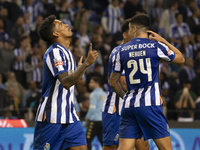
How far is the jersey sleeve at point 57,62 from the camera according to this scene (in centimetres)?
406

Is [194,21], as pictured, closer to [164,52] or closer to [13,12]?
[13,12]

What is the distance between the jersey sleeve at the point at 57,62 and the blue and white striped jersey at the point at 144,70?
85 cm

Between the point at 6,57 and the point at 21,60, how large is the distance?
479 millimetres

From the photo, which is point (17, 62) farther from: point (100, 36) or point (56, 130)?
point (56, 130)

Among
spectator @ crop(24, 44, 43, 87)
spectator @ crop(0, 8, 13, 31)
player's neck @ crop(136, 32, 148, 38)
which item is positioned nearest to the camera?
player's neck @ crop(136, 32, 148, 38)

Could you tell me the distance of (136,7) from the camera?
1302 centimetres

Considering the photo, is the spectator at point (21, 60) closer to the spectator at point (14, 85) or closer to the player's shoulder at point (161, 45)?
the spectator at point (14, 85)

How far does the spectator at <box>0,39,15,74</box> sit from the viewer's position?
10.9m

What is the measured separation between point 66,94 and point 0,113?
5232 millimetres

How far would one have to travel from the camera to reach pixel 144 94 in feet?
14.6

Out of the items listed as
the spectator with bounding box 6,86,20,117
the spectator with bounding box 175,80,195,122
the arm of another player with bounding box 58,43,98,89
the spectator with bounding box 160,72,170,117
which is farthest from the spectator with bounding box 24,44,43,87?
the arm of another player with bounding box 58,43,98,89

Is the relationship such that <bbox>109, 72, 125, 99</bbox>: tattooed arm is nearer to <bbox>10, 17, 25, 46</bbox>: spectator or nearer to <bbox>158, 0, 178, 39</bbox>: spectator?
<bbox>10, 17, 25, 46</bbox>: spectator

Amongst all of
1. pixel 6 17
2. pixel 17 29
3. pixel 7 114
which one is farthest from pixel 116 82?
pixel 6 17

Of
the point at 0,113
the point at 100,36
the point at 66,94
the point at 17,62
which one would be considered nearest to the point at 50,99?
the point at 66,94
